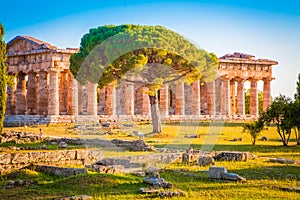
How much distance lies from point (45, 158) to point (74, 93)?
3187 cm

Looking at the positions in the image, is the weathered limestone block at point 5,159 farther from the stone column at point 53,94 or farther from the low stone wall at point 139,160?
the stone column at point 53,94

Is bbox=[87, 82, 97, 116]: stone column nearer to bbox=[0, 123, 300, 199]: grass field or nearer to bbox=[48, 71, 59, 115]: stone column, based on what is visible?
bbox=[48, 71, 59, 115]: stone column

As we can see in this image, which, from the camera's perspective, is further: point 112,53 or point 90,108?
point 90,108

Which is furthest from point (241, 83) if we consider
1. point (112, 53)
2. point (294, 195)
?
point (294, 195)

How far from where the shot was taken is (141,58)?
1191 inches

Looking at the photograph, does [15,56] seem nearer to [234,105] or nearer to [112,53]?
[112,53]

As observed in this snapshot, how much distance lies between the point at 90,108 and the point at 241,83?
23.0m

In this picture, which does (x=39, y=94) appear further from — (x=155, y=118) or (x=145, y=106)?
(x=155, y=118)

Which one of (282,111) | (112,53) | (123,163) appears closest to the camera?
(123,163)

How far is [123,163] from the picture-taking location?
17.0 m

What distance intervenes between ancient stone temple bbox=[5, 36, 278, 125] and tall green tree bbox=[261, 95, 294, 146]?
40.3 feet

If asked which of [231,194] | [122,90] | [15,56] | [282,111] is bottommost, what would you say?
[231,194]

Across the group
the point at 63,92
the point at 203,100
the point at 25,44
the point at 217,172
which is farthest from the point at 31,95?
the point at 217,172

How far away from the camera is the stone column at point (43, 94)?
4647 cm
